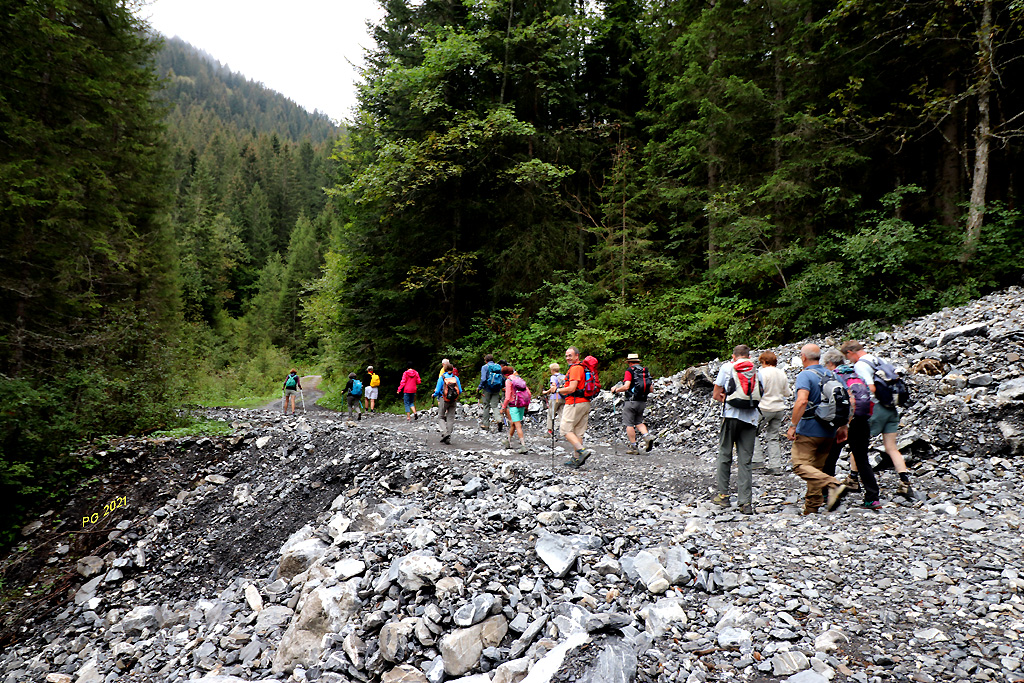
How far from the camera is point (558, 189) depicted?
2058 cm

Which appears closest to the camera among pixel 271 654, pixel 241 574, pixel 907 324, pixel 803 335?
pixel 271 654

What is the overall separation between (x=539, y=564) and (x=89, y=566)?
28.9 ft

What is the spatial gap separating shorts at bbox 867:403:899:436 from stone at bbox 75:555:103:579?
12.8m

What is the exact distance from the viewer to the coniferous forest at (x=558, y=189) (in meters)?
11.3

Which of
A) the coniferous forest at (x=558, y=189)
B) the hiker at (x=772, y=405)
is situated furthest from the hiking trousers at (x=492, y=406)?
the hiker at (x=772, y=405)

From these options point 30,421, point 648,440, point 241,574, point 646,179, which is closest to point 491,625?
point 241,574

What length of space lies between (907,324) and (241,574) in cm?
1546

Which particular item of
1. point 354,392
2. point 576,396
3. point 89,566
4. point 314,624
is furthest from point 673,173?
point 89,566

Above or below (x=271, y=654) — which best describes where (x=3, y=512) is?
below

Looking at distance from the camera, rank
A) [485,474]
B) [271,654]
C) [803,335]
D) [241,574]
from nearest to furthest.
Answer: [271,654] → [241,574] → [485,474] → [803,335]

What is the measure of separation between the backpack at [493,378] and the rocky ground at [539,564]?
1.88 m

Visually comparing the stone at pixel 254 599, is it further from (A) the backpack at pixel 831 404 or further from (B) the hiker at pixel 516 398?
(A) the backpack at pixel 831 404

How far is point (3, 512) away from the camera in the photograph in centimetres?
958

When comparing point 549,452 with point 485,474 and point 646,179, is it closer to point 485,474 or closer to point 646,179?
point 485,474
